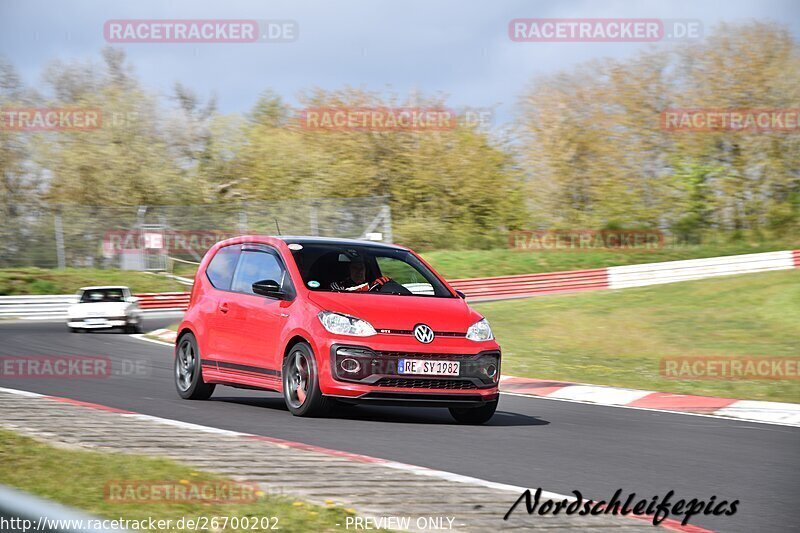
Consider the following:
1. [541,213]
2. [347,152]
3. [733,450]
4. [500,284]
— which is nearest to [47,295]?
[500,284]

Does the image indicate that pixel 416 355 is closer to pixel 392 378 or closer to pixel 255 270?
pixel 392 378

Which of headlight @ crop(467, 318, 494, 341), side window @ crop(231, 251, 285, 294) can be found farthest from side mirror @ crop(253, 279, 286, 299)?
headlight @ crop(467, 318, 494, 341)

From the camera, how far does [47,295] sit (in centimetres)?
3462

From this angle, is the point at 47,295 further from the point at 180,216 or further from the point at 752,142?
the point at 752,142

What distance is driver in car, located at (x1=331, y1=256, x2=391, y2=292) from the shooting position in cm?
970

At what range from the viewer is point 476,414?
31.3 feet

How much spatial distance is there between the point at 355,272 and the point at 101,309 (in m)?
16.7

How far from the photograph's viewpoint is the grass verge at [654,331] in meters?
15.0

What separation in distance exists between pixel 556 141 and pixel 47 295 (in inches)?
883

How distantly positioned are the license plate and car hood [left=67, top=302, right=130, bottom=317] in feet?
57.1

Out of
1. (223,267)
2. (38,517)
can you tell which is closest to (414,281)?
(223,267)

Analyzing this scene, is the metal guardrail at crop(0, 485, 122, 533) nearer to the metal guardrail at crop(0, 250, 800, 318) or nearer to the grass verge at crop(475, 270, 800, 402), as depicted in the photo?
the grass verge at crop(475, 270, 800, 402)

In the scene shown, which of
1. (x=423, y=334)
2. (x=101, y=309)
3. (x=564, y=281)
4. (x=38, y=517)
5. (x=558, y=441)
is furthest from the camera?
(x=564, y=281)

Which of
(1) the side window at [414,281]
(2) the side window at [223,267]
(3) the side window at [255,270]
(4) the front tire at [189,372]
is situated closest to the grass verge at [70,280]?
(4) the front tire at [189,372]
